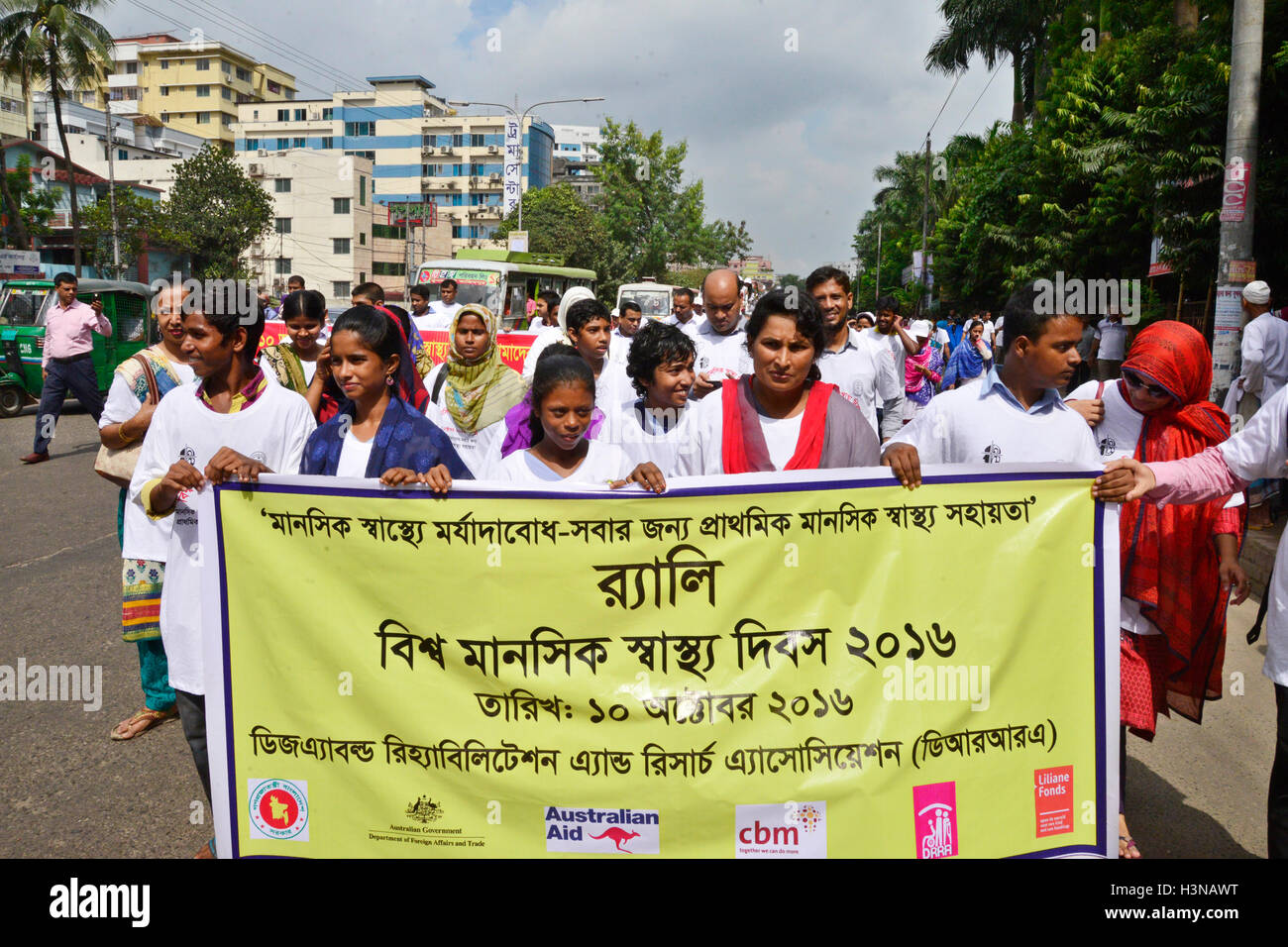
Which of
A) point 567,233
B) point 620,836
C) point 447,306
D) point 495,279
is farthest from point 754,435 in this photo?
point 567,233

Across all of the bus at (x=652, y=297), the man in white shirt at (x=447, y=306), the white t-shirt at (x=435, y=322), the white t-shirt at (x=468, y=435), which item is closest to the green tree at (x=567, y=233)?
the bus at (x=652, y=297)

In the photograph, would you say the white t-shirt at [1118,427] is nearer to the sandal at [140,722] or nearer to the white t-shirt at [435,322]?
the sandal at [140,722]

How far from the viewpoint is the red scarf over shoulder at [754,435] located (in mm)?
3191

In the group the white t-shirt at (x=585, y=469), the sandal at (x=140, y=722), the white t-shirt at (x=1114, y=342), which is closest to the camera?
the white t-shirt at (x=585, y=469)

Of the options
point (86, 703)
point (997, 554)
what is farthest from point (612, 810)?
point (86, 703)

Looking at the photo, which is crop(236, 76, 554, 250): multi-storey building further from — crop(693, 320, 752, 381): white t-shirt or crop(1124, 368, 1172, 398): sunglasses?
crop(1124, 368, 1172, 398): sunglasses

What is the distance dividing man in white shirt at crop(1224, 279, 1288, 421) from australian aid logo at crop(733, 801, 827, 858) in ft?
25.2

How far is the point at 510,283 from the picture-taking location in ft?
80.4

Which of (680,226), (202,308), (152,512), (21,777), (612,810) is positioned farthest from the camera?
(680,226)

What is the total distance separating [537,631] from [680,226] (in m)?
62.9

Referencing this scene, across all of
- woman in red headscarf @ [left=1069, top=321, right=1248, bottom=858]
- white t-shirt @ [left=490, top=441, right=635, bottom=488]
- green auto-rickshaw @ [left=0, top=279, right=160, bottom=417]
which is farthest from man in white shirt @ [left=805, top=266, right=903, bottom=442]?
green auto-rickshaw @ [left=0, top=279, right=160, bottom=417]

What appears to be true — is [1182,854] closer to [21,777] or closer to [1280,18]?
[21,777]

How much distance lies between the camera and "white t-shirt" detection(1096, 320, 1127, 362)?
16797 mm

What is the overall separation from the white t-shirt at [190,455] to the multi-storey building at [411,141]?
280 ft
